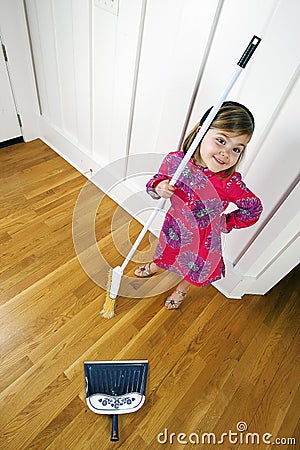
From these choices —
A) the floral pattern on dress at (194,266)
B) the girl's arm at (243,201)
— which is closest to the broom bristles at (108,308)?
the floral pattern on dress at (194,266)

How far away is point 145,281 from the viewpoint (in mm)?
1187

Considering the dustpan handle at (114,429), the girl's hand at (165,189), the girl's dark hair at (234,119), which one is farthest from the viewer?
the dustpan handle at (114,429)

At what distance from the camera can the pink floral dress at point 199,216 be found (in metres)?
0.74

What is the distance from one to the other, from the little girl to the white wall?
16cm

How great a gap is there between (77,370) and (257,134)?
94 cm

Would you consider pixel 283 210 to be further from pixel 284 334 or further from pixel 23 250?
pixel 23 250

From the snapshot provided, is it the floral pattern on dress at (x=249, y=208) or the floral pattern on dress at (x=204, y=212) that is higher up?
the floral pattern on dress at (x=249, y=208)

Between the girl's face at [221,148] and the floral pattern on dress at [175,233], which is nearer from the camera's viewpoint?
the girl's face at [221,148]

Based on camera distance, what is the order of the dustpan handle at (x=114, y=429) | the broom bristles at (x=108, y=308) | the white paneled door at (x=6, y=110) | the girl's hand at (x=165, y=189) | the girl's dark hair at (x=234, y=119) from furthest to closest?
the white paneled door at (x=6, y=110)
the broom bristles at (x=108, y=308)
the dustpan handle at (x=114, y=429)
the girl's hand at (x=165, y=189)
the girl's dark hair at (x=234, y=119)

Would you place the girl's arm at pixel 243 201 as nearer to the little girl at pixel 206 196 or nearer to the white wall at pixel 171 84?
the little girl at pixel 206 196

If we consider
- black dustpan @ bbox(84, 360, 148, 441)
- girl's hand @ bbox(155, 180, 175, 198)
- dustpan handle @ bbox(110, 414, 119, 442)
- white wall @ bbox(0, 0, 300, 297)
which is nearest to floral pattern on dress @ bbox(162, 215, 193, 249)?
girl's hand @ bbox(155, 180, 175, 198)

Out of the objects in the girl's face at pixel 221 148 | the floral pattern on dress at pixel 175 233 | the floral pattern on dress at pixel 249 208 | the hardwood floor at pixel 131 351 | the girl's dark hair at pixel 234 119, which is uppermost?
the girl's dark hair at pixel 234 119

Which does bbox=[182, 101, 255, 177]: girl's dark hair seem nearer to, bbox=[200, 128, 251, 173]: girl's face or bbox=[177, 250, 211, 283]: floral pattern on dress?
bbox=[200, 128, 251, 173]: girl's face

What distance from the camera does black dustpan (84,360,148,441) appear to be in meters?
0.85
